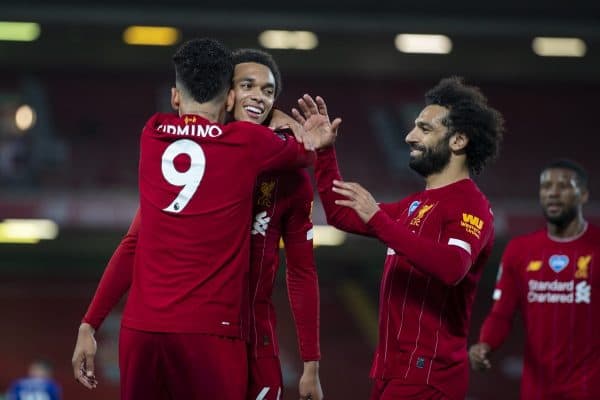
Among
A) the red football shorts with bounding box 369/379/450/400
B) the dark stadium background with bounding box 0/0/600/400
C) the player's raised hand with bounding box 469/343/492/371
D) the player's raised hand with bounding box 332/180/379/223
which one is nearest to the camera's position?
the player's raised hand with bounding box 332/180/379/223

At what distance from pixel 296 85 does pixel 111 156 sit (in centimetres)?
354

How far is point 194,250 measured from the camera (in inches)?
149

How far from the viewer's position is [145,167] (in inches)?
156

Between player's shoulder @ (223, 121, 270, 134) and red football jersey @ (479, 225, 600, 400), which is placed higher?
player's shoulder @ (223, 121, 270, 134)

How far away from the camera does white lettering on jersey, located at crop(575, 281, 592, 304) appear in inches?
248

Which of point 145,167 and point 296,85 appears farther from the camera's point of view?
point 296,85

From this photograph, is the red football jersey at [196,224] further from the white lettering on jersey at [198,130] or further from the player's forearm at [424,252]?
the player's forearm at [424,252]

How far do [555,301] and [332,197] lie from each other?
2.30 meters

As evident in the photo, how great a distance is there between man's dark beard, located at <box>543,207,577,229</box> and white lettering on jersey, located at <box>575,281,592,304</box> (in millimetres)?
429

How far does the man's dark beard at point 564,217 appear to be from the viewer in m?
6.50

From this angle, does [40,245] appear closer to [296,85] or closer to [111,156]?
[111,156]

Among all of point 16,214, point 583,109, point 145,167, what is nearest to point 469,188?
point 145,167

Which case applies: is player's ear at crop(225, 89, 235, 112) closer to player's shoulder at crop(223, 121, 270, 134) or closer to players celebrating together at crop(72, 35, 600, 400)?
players celebrating together at crop(72, 35, 600, 400)

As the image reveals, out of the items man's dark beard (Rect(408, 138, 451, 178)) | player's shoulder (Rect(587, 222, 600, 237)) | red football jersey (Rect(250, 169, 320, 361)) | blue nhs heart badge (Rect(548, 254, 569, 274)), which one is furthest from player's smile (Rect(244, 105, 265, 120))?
player's shoulder (Rect(587, 222, 600, 237))
